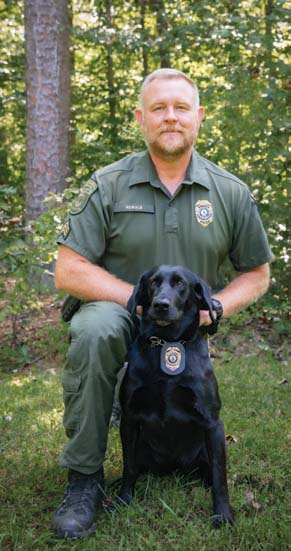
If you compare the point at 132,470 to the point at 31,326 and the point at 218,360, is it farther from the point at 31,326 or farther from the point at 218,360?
the point at 31,326

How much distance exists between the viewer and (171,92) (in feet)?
9.16

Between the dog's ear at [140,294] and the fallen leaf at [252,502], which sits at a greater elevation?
the dog's ear at [140,294]

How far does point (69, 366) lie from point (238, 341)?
3.01m

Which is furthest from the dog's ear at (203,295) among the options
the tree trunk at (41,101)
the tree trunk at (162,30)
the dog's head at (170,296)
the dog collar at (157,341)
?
the tree trunk at (162,30)

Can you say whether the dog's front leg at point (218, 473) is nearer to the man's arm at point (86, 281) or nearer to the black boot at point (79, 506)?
the black boot at point (79, 506)

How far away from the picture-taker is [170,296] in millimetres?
2250

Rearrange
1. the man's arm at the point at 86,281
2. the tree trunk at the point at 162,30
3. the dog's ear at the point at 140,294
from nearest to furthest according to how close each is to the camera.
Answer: the dog's ear at the point at 140,294 → the man's arm at the point at 86,281 → the tree trunk at the point at 162,30

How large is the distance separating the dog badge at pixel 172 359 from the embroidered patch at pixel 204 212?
2.19ft

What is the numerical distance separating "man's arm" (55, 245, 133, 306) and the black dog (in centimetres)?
17

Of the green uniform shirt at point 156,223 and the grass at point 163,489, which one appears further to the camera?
the green uniform shirt at point 156,223

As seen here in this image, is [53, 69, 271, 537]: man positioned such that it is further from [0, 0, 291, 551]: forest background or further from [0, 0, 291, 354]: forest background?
[0, 0, 291, 354]: forest background

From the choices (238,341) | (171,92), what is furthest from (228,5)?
(171,92)

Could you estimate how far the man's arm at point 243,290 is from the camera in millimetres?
2684

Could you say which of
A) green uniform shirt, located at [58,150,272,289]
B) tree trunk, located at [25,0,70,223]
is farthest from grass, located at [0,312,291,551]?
tree trunk, located at [25,0,70,223]
